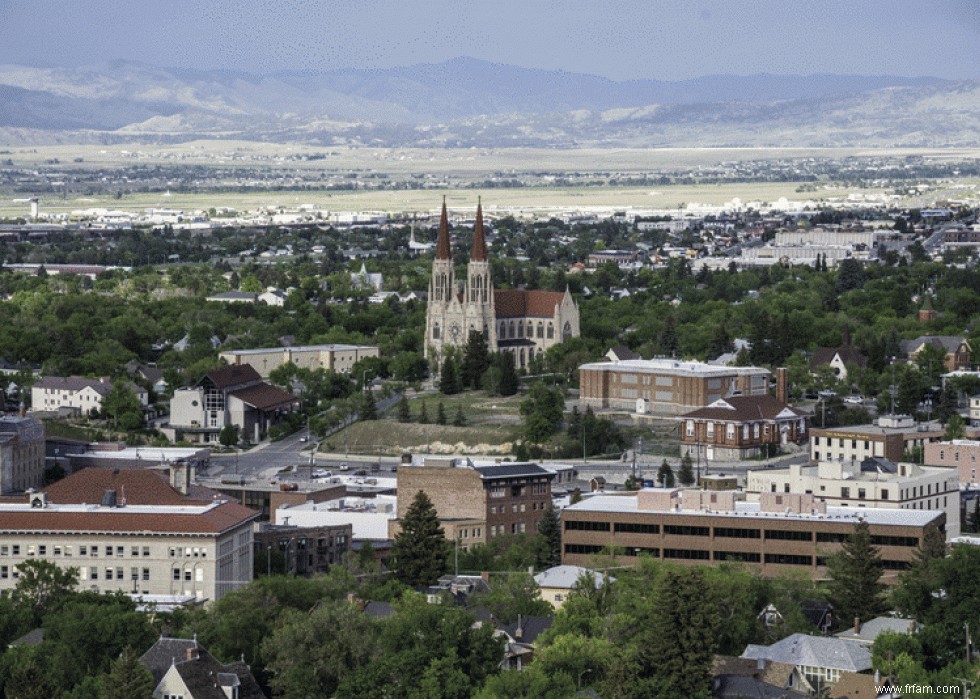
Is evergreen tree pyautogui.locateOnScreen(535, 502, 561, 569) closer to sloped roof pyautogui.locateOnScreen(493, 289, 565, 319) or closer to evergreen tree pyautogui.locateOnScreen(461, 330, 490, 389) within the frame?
evergreen tree pyautogui.locateOnScreen(461, 330, 490, 389)

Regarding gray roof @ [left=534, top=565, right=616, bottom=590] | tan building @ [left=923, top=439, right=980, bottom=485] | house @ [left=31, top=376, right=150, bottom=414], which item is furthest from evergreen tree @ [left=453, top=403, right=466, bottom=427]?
gray roof @ [left=534, top=565, right=616, bottom=590]

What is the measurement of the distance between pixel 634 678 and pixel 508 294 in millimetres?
79668

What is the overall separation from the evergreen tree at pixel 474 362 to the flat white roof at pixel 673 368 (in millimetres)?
5512

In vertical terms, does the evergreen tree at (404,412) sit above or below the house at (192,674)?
below

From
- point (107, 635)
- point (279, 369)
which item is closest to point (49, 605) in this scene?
point (107, 635)

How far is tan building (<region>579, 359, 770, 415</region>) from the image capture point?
11756cm

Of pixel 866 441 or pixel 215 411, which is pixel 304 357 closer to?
pixel 215 411

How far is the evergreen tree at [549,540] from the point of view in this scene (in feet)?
257

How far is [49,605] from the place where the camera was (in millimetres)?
66625

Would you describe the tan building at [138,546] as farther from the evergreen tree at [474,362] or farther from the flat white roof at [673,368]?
the evergreen tree at [474,362]

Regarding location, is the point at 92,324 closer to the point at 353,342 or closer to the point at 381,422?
the point at 353,342

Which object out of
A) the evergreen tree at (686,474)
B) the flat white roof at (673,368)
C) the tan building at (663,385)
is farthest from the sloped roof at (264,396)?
the evergreen tree at (686,474)

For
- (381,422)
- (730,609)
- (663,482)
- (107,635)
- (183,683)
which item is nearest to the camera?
(183,683)

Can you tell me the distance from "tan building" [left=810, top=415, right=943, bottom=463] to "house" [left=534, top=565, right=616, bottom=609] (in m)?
25.5
